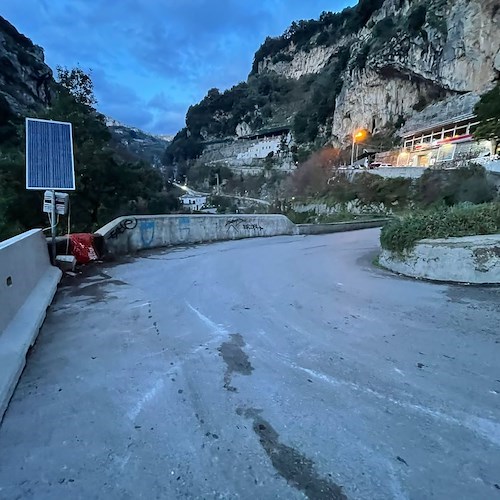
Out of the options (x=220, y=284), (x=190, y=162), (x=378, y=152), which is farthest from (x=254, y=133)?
(x=220, y=284)

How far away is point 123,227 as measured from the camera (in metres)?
10.2

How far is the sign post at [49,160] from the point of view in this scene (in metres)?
6.83

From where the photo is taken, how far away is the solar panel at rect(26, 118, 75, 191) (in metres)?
6.82

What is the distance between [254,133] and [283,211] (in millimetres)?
82052

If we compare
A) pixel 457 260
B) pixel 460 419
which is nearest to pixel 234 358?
pixel 460 419

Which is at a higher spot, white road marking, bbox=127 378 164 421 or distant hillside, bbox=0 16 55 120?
distant hillside, bbox=0 16 55 120

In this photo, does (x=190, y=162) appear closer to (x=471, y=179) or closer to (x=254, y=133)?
(x=254, y=133)

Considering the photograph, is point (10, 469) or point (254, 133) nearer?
point (10, 469)

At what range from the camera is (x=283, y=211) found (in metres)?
39.5

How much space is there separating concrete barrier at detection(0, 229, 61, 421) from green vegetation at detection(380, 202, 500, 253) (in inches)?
261

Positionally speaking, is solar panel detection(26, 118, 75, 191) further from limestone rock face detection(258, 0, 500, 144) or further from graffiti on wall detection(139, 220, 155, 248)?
limestone rock face detection(258, 0, 500, 144)

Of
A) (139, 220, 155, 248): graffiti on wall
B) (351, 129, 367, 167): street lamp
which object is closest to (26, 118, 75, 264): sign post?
(139, 220, 155, 248): graffiti on wall

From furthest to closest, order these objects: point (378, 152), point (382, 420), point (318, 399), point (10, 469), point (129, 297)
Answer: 1. point (378, 152)
2. point (129, 297)
3. point (318, 399)
4. point (382, 420)
5. point (10, 469)

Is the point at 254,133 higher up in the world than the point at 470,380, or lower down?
higher up
